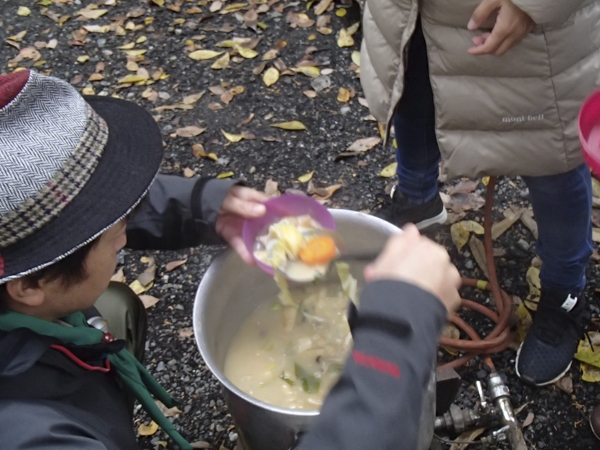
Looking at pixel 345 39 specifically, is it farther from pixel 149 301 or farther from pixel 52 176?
pixel 52 176

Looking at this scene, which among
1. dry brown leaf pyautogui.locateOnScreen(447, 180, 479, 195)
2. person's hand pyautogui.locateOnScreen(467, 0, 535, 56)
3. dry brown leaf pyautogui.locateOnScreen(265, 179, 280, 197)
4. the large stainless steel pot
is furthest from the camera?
dry brown leaf pyautogui.locateOnScreen(265, 179, 280, 197)

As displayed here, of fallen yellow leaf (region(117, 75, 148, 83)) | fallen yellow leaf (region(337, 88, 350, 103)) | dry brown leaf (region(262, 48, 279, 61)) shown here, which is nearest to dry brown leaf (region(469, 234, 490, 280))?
fallen yellow leaf (region(337, 88, 350, 103))

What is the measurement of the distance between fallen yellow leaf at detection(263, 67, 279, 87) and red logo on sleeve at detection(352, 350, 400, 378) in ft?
9.02

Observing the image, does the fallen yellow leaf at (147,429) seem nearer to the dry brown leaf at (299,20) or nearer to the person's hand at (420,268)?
the person's hand at (420,268)

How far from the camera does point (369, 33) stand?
198 cm

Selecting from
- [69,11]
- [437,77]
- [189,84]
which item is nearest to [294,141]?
[189,84]

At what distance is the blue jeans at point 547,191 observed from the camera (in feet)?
5.83

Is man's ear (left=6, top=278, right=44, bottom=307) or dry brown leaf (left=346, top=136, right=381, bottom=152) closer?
man's ear (left=6, top=278, right=44, bottom=307)

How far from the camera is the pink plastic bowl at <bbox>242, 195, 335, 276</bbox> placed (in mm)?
1592

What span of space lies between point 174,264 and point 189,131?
961 millimetres

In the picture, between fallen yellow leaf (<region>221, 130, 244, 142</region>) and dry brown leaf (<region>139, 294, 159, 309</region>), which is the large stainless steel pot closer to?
dry brown leaf (<region>139, 294, 159, 309</region>)

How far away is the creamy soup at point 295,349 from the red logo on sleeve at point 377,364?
2.09ft

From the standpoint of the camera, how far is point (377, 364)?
98 cm

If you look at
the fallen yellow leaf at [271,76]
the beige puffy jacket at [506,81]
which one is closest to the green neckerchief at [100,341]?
the beige puffy jacket at [506,81]
